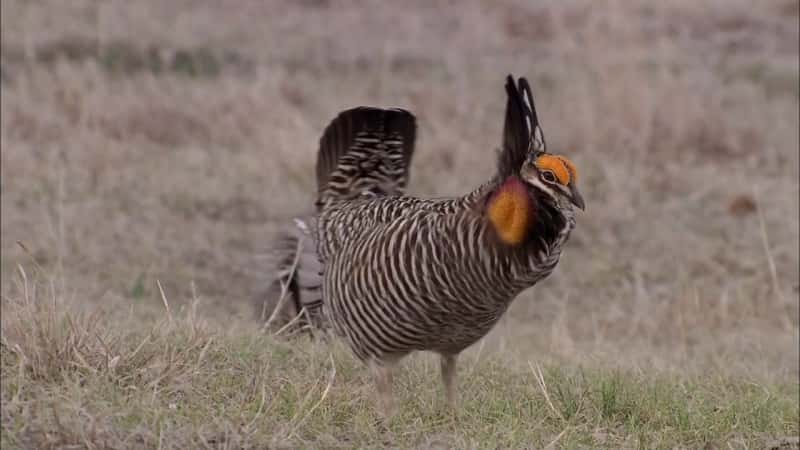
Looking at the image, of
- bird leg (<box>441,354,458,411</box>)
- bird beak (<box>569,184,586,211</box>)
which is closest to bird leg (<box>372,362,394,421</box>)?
bird leg (<box>441,354,458,411</box>)

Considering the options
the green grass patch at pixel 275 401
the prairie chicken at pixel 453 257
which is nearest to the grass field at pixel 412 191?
the green grass patch at pixel 275 401

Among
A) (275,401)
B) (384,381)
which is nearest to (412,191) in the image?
(384,381)

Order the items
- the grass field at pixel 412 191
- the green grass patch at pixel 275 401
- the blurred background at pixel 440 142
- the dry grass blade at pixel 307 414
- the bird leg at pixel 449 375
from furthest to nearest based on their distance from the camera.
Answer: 1. the blurred background at pixel 440 142
2. the bird leg at pixel 449 375
3. the grass field at pixel 412 191
4. the dry grass blade at pixel 307 414
5. the green grass patch at pixel 275 401

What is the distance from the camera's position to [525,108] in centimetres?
388

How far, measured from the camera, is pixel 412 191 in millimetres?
8664

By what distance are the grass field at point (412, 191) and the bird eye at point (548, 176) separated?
67 centimetres

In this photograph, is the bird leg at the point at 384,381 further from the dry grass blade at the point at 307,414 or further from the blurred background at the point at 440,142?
the blurred background at the point at 440,142

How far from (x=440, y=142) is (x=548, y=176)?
18.2 ft

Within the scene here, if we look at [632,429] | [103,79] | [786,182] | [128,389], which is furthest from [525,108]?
[103,79]

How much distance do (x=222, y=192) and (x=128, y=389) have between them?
480cm

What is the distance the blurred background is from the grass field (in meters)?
0.03

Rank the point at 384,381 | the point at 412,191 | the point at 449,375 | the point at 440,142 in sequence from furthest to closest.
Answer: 1. the point at 440,142
2. the point at 412,191
3. the point at 449,375
4. the point at 384,381

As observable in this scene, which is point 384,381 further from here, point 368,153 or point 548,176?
point 368,153

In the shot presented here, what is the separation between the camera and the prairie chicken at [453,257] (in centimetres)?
371
